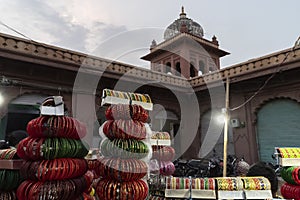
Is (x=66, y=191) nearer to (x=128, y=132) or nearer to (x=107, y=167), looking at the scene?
(x=107, y=167)

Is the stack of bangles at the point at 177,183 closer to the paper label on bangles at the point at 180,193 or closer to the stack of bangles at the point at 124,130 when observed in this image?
the paper label on bangles at the point at 180,193

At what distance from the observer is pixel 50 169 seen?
1.88 meters

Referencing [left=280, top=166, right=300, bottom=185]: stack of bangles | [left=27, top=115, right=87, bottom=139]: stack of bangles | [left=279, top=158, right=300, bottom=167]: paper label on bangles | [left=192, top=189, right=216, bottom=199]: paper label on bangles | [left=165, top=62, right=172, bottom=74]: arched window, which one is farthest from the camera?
[left=165, top=62, right=172, bottom=74]: arched window

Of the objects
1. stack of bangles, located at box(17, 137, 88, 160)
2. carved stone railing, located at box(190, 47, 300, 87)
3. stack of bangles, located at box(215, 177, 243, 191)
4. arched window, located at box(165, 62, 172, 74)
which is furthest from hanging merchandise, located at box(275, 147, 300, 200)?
arched window, located at box(165, 62, 172, 74)

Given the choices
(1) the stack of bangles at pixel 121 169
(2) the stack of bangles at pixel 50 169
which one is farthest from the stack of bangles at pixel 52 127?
(1) the stack of bangles at pixel 121 169

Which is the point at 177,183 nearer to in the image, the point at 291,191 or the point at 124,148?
the point at 124,148

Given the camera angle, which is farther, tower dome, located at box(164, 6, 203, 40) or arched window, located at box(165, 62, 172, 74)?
tower dome, located at box(164, 6, 203, 40)

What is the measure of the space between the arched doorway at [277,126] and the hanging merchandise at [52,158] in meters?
7.40

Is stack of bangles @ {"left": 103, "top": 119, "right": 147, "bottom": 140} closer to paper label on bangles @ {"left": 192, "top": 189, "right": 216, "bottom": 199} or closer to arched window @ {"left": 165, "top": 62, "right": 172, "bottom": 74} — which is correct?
paper label on bangles @ {"left": 192, "top": 189, "right": 216, "bottom": 199}

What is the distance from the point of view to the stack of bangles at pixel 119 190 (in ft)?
6.91

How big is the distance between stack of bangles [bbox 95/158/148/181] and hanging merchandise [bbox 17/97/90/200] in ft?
0.71

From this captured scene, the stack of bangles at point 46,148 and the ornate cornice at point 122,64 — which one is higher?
the ornate cornice at point 122,64

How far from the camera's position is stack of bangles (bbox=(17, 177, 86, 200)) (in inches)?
72.1

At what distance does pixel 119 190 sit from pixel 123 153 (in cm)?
34
